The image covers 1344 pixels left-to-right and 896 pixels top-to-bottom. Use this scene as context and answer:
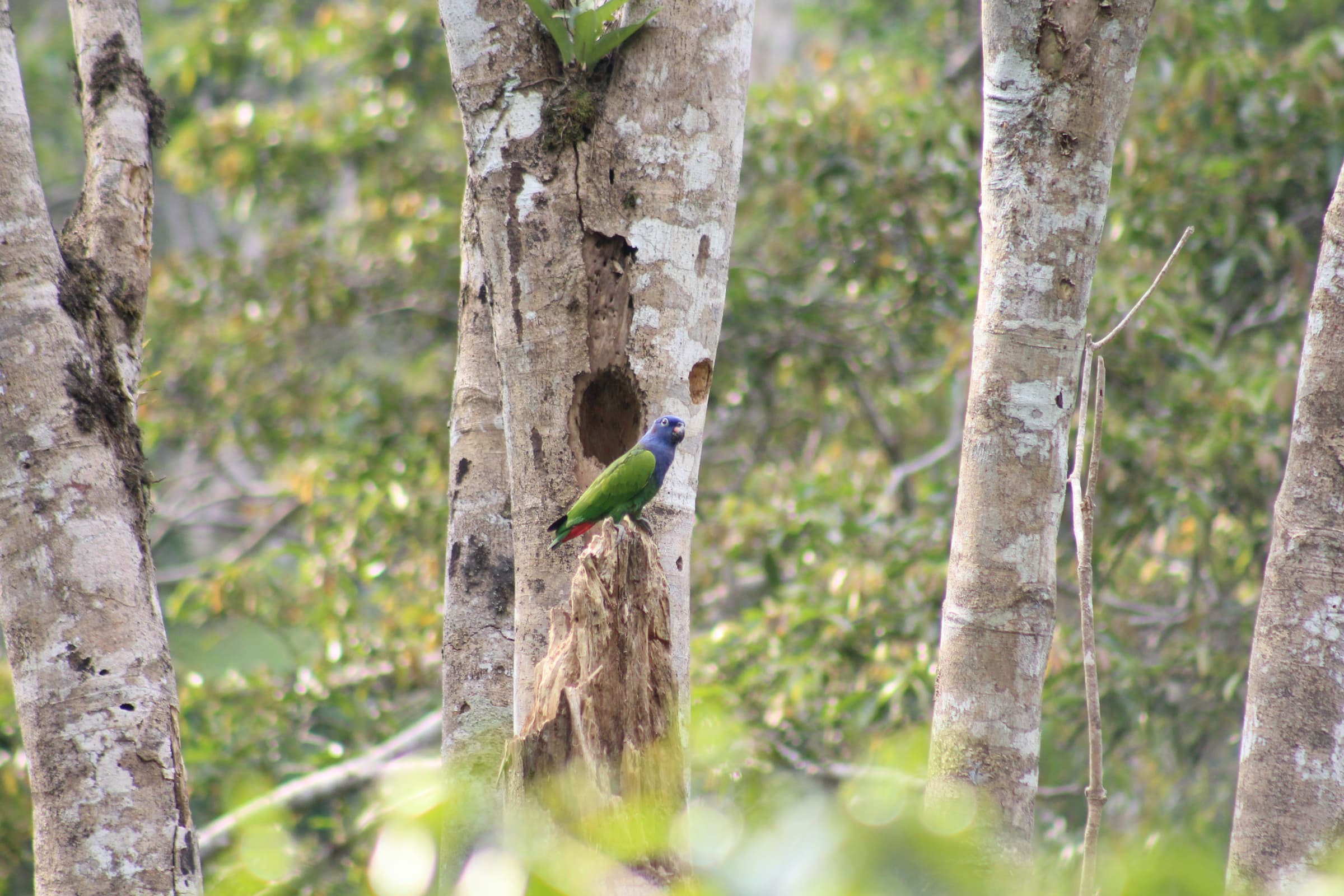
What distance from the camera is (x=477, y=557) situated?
422cm

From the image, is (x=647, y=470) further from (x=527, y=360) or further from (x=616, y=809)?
(x=616, y=809)

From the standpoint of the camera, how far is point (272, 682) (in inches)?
291

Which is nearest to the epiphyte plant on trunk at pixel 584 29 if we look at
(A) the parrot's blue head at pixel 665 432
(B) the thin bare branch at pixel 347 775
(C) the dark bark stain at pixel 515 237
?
(C) the dark bark stain at pixel 515 237

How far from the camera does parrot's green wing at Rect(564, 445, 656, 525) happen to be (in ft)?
10.7

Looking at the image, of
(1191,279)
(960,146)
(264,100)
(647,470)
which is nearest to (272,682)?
(647,470)

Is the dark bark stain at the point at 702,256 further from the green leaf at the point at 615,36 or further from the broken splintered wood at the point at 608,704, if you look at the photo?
the broken splintered wood at the point at 608,704

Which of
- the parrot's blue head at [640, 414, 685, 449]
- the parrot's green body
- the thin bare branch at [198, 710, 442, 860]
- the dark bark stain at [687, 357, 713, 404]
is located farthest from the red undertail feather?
the thin bare branch at [198, 710, 442, 860]

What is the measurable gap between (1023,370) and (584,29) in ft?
4.91

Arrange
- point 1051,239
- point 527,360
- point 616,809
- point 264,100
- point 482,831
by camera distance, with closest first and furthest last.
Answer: point 616,809
point 482,831
point 1051,239
point 527,360
point 264,100

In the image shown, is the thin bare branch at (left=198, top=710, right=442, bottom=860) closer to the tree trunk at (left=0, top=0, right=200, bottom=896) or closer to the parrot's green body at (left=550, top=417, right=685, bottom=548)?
the tree trunk at (left=0, top=0, right=200, bottom=896)

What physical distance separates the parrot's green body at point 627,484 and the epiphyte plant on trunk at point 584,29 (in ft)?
3.42

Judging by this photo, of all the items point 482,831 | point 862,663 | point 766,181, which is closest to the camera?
point 482,831

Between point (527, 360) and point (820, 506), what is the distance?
4.22 meters

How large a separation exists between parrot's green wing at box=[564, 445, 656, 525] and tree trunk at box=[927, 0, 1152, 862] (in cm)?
89
